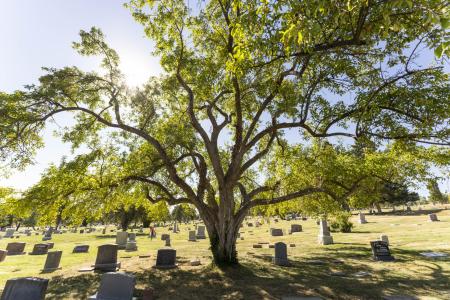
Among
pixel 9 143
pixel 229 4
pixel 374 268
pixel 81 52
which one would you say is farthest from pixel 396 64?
pixel 9 143

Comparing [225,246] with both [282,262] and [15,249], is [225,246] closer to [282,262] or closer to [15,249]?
[282,262]

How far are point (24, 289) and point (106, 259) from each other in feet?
22.5

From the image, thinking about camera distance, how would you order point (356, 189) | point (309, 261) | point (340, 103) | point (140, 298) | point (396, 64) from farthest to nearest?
point (309, 261), point (356, 189), point (340, 103), point (396, 64), point (140, 298)

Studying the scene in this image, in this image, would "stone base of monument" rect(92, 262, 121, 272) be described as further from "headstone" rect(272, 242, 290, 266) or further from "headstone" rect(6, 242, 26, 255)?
"headstone" rect(6, 242, 26, 255)

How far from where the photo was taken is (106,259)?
13.0 metres

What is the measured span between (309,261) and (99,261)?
35.4 feet

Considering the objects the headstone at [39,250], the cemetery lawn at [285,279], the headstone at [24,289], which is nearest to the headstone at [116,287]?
the headstone at [24,289]

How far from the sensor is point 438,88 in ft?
27.2

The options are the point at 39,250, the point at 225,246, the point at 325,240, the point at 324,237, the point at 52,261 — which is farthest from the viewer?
the point at 324,237

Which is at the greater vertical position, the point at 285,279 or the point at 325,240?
the point at 325,240

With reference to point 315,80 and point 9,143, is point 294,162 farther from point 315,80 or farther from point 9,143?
point 9,143

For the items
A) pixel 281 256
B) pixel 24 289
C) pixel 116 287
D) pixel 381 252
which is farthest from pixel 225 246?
pixel 381 252

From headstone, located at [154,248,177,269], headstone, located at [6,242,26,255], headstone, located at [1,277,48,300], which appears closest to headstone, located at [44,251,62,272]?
headstone, located at [154,248,177,269]

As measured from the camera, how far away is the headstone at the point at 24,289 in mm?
6371
